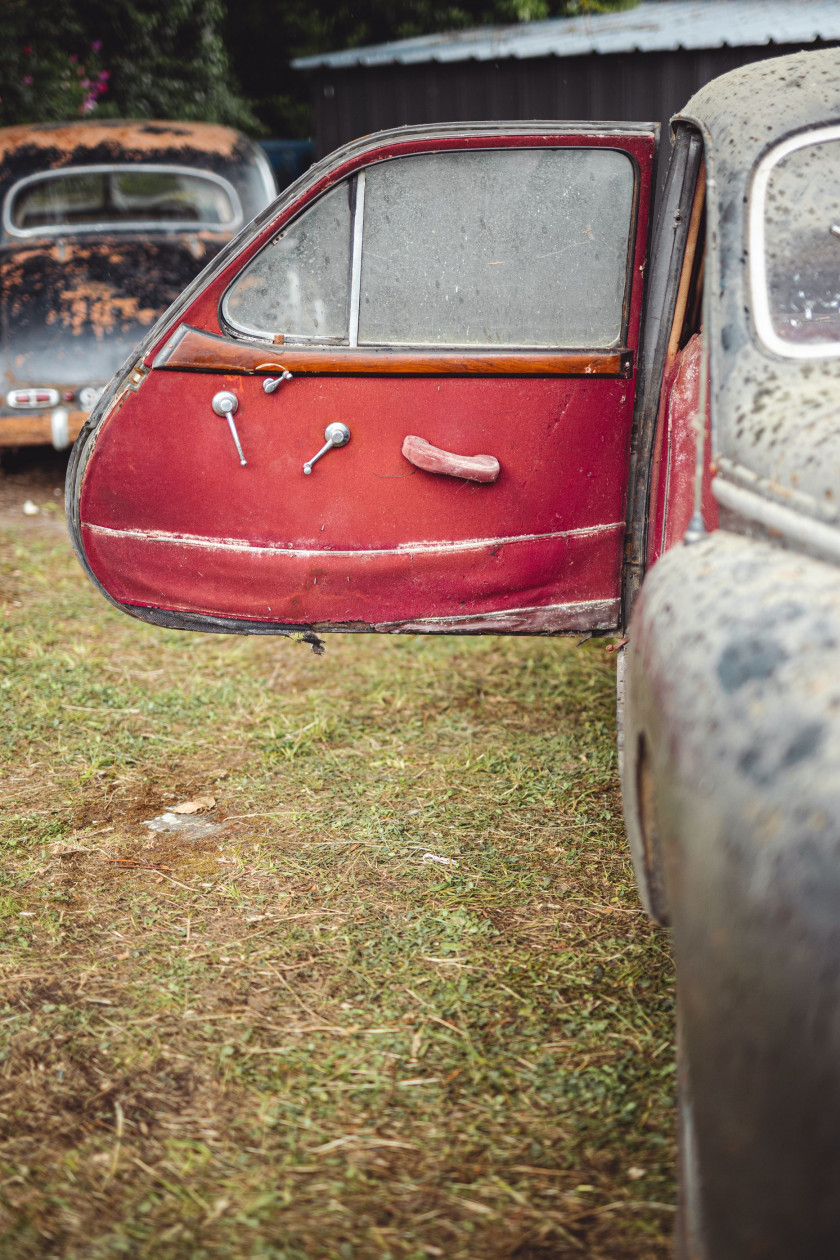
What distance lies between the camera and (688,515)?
261cm

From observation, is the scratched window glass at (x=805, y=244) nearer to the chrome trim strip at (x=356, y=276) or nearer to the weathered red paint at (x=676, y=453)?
the weathered red paint at (x=676, y=453)

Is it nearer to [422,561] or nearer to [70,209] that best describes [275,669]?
[422,561]

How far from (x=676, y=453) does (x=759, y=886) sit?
1623 mm

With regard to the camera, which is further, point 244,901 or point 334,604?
point 334,604

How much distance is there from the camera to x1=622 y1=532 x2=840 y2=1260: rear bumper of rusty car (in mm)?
1310

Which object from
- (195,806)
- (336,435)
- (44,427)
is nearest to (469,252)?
(336,435)

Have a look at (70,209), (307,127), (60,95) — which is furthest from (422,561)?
(307,127)

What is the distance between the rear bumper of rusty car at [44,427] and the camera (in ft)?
18.6

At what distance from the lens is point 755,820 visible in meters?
1.41

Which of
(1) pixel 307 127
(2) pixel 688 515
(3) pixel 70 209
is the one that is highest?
(1) pixel 307 127

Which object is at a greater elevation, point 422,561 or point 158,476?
point 158,476

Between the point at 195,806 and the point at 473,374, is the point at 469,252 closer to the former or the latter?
the point at 473,374

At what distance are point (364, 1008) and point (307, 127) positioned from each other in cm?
1397

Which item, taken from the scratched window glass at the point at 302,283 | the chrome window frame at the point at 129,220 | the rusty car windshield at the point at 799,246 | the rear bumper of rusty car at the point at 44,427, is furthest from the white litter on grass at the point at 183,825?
the chrome window frame at the point at 129,220
